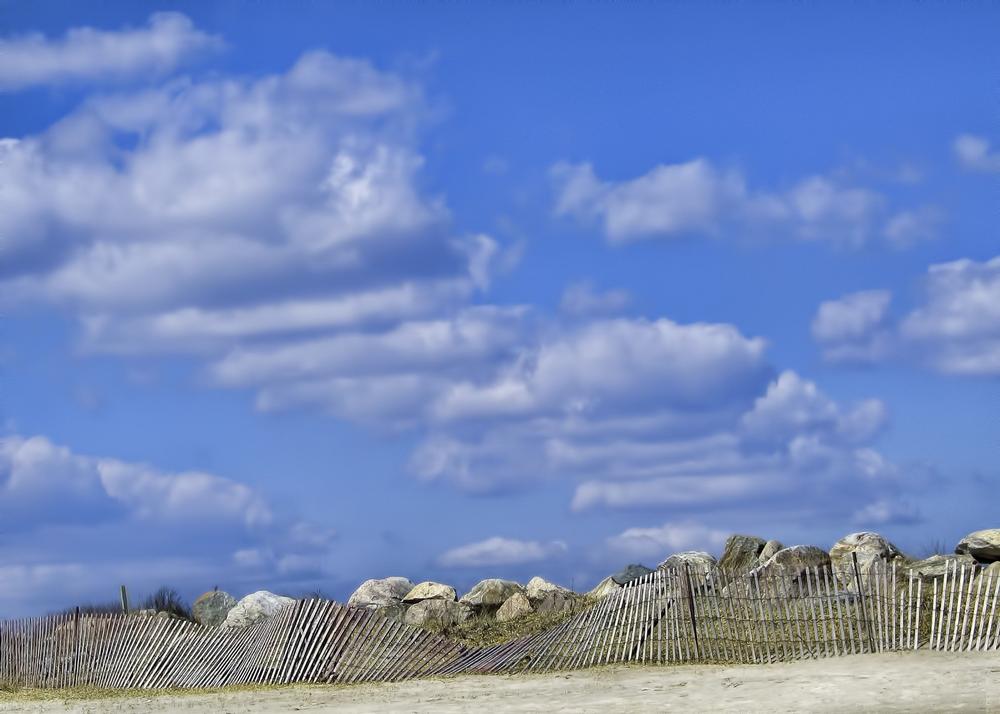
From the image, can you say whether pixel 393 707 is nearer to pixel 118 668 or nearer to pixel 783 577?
pixel 783 577

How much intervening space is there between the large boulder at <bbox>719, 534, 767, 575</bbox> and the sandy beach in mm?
5313

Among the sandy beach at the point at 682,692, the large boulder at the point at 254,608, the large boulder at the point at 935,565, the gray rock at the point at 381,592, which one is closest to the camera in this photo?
the sandy beach at the point at 682,692

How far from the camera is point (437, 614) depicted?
20.2 m

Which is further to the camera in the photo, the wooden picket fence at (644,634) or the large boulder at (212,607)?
the large boulder at (212,607)

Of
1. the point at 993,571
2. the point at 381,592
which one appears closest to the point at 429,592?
the point at 381,592

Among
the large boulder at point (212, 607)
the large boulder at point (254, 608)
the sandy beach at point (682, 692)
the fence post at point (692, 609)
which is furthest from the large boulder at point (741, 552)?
the large boulder at point (212, 607)

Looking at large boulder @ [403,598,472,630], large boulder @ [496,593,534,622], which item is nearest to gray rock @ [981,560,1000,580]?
large boulder @ [496,593,534,622]

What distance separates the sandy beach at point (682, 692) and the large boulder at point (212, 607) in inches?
292

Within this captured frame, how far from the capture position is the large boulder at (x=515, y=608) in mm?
19750

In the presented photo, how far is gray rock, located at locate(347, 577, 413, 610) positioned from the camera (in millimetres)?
21672

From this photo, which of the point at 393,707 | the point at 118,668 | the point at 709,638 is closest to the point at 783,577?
the point at 709,638

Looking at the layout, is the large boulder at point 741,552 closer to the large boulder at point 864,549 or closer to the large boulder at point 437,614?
the large boulder at point 864,549

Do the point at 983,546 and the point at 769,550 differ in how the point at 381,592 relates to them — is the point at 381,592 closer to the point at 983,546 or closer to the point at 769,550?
the point at 769,550

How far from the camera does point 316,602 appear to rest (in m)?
16.5
